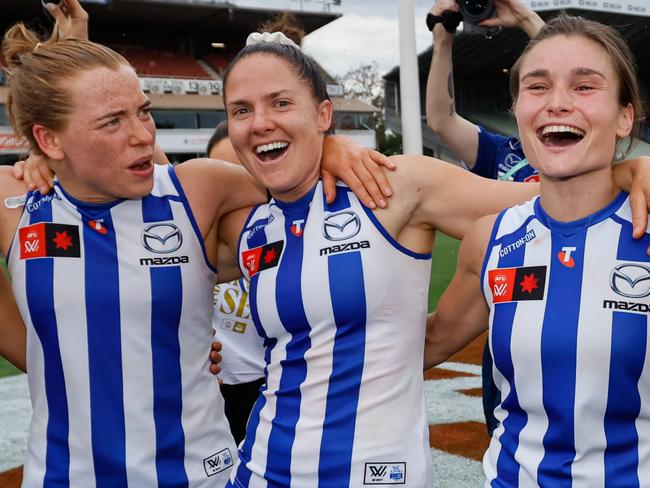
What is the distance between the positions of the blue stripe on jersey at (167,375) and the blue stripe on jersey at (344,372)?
1.41 ft

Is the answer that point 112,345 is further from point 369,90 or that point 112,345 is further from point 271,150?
point 369,90

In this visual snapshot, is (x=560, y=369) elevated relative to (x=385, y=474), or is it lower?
elevated

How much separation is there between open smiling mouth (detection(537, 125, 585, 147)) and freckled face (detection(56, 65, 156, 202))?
1.06m

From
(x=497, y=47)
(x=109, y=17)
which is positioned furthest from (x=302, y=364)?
(x=109, y=17)

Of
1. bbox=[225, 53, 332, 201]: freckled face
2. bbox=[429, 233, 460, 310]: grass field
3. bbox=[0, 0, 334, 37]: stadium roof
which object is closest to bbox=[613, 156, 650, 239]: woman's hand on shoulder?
bbox=[225, 53, 332, 201]: freckled face

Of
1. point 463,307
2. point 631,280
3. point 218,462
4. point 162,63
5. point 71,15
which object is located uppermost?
point 162,63

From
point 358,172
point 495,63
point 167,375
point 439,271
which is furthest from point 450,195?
point 495,63

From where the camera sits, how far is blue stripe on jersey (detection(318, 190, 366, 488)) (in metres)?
1.90

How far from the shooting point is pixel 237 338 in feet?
10.4

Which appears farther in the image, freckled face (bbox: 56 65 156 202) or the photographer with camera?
the photographer with camera

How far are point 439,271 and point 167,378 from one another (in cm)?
1032

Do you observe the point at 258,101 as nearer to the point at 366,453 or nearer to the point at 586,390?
the point at 366,453

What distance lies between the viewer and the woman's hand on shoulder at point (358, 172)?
201 centimetres

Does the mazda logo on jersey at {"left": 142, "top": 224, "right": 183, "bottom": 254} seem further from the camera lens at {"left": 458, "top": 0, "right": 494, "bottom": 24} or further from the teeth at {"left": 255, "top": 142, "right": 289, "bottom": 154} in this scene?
the camera lens at {"left": 458, "top": 0, "right": 494, "bottom": 24}
